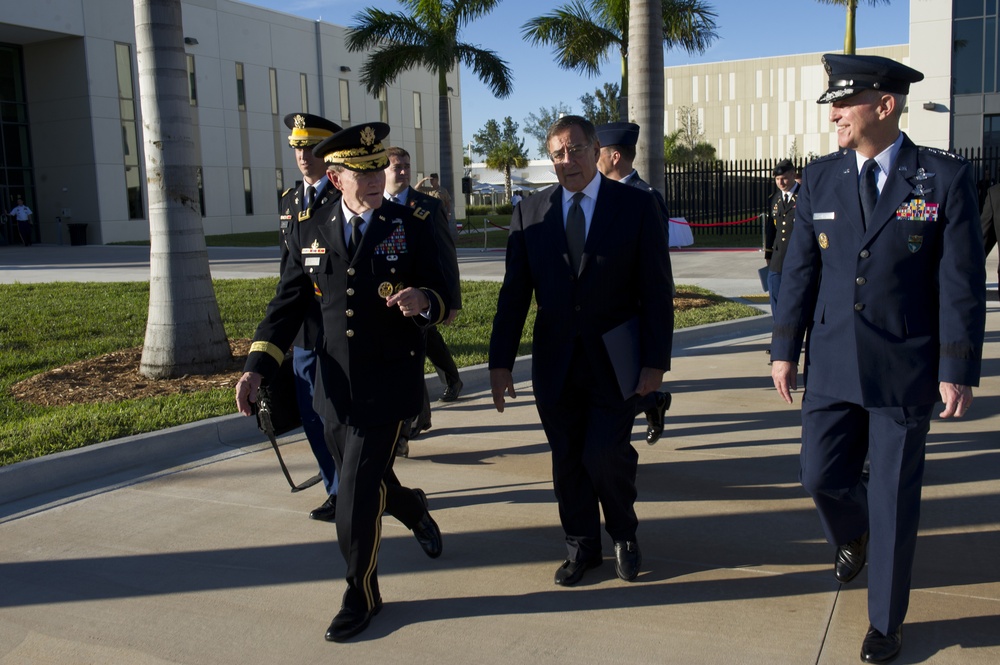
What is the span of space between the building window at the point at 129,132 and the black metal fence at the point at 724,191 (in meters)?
20.1

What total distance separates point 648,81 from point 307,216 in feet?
28.3

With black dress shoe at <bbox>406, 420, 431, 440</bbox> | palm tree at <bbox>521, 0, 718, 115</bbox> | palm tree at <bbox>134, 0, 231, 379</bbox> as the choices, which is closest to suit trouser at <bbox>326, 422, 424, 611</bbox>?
black dress shoe at <bbox>406, 420, 431, 440</bbox>

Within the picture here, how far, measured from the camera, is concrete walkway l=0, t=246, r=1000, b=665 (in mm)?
3488

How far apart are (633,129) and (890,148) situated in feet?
8.70

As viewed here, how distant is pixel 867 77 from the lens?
10.5 ft

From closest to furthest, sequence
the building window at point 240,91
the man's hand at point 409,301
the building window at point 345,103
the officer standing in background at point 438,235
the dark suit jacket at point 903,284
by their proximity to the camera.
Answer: the dark suit jacket at point 903,284, the man's hand at point 409,301, the officer standing in background at point 438,235, the building window at point 240,91, the building window at point 345,103

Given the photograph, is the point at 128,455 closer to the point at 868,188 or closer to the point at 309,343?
the point at 309,343

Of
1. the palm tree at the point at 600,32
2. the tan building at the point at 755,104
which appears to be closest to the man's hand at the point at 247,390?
the palm tree at the point at 600,32

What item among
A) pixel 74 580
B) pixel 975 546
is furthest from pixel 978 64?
pixel 74 580

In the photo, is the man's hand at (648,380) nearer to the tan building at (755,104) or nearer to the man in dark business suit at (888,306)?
the man in dark business suit at (888,306)

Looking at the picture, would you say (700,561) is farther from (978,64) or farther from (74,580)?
(978,64)

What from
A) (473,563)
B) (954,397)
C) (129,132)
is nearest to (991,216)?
(954,397)

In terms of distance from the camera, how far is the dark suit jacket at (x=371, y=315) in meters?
3.65

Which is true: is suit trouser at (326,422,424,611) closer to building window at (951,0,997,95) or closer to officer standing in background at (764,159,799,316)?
officer standing in background at (764,159,799,316)
